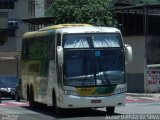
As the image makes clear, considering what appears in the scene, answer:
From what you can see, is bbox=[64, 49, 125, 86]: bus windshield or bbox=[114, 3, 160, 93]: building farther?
bbox=[114, 3, 160, 93]: building

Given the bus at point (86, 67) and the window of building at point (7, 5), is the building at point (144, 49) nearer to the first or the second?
the bus at point (86, 67)

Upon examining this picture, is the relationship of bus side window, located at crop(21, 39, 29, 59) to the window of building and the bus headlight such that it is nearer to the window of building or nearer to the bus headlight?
the bus headlight

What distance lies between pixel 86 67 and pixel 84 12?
25083mm

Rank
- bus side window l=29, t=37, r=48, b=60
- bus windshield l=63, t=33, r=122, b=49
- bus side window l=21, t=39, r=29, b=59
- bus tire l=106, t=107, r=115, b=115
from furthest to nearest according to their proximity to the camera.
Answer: bus side window l=21, t=39, r=29, b=59 < bus side window l=29, t=37, r=48, b=60 < bus tire l=106, t=107, r=115, b=115 < bus windshield l=63, t=33, r=122, b=49

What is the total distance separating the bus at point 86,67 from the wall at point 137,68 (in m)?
19.2

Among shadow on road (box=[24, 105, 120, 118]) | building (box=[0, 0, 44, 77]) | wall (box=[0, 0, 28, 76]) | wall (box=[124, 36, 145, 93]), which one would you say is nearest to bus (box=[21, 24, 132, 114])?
shadow on road (box=[24, 105, 120, 118])

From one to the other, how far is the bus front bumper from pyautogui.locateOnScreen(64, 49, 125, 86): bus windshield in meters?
0.50

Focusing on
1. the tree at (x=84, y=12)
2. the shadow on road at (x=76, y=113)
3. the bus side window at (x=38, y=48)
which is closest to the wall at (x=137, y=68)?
the tree at (x=84, y=12)

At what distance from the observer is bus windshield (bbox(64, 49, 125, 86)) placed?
20422 millimetres

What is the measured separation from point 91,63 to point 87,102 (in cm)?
145

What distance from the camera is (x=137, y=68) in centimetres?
4153

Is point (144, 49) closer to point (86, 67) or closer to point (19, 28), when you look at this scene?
point (86, 67)

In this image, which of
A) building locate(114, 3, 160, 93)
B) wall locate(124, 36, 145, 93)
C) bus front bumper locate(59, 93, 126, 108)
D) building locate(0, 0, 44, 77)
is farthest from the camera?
building locate(0, 0, 44, 77)

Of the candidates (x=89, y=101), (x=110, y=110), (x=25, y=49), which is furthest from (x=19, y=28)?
(x=89, y=101)
